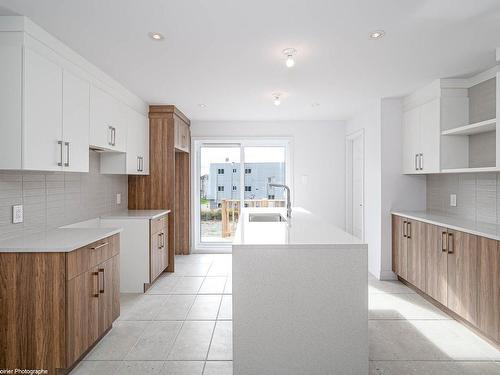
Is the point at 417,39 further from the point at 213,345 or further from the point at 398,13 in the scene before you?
the point at 213,345

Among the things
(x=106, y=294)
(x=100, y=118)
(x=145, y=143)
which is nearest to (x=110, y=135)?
(x=100, y=118)

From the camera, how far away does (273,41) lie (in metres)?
2.47

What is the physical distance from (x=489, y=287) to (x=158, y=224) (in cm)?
349

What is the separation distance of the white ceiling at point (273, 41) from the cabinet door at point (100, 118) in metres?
0.27

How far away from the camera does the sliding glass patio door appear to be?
19.4ft

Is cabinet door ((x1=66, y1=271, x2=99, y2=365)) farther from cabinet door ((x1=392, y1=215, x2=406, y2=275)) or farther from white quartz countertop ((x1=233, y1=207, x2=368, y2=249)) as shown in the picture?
cabinet door ((x1=392, y1=215, x2=406, y2=275))

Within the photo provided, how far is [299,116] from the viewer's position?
534cm

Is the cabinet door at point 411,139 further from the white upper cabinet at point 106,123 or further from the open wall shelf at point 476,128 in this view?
the white upper cabinet at point 106,123

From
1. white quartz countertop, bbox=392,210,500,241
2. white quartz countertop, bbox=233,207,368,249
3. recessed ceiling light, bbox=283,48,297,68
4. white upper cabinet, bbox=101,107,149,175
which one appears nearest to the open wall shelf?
white quartz countertop, bbox=392,210,500,241

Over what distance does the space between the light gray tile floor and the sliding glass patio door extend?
2.21 m

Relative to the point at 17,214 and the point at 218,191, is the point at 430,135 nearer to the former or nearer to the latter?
the point at 218,191

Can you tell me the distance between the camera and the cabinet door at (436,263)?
308 cm

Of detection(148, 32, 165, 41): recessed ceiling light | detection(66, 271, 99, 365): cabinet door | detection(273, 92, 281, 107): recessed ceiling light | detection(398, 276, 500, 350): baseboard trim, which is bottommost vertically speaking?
detection(398, 276, 500, 350): baseboard trim

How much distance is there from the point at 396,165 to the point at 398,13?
249 cm
